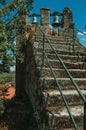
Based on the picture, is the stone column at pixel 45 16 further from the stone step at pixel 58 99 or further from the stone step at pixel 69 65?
the stone step at pixel 58 99

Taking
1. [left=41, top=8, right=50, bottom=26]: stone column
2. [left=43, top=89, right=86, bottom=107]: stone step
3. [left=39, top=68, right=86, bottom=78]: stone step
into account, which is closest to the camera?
Answer: [left=43, top=89, right=86, bottom=107]: stone step

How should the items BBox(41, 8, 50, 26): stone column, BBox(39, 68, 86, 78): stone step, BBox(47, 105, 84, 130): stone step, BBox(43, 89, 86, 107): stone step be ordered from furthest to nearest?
BBox(41, 8, 50, 26): stone column < BBox(39, 68, 86, 78): stone step < BBox(43, 89, 86, 107): stone step < BBox(47, 105, 84, 130): stone step

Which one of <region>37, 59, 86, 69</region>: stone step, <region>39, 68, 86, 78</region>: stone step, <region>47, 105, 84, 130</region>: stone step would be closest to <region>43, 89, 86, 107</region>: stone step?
<region>47, 105, 84, 130</region>: stone step

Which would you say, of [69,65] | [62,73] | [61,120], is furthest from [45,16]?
[61,120]

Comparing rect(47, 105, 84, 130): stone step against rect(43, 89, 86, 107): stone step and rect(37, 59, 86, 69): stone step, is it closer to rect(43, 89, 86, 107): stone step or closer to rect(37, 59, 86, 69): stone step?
rect(43, 89, 86, 107): stone step

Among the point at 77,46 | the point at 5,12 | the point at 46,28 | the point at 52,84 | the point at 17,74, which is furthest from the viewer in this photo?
the point at 46,28

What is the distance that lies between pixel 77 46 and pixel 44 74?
166 inches

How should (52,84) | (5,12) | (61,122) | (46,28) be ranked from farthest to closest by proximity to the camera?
(46,28), (5,12), (52,84), (61,122)

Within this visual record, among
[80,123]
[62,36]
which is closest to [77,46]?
[62,36]

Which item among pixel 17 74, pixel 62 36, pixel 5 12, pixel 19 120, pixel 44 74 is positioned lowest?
pixel 19 120

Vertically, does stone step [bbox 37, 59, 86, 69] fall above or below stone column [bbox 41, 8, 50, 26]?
below

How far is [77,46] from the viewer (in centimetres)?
1082

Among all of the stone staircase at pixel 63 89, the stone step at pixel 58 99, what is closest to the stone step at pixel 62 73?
the stone staircase at pixel 63 89

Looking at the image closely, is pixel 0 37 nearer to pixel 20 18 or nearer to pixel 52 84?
pixel 20 18
